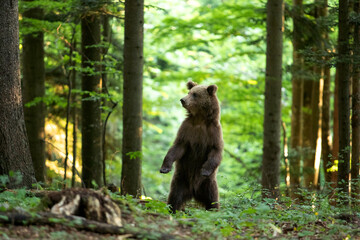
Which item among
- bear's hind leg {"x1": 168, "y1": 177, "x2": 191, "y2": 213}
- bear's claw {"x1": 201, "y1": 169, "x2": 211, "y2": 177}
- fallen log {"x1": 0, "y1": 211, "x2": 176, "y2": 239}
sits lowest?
bear's hind leg {"x1": 168, "y1": 177, "x2": 191, "y2": 213}

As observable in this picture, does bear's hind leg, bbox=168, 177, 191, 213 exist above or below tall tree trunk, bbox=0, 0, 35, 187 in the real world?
below

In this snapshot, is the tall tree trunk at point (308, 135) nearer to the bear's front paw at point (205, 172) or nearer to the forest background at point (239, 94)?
the forest background at point (239, 94)

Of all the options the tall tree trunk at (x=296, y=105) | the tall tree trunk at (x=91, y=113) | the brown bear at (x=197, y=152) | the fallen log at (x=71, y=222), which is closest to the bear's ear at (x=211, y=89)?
the brown bear at (x=197, y=152)

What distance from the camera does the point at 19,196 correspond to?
4812 mm

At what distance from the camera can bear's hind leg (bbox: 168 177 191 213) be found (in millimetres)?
7275

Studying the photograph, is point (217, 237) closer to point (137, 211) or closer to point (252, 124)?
point (137, 211)

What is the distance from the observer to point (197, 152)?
7.45 meters

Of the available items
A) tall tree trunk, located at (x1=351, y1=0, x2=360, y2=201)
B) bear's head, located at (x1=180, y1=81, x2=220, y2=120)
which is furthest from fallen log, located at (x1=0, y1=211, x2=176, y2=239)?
tall tree trunk, located at (x1=351, y1=0, x2=360, y2=201)

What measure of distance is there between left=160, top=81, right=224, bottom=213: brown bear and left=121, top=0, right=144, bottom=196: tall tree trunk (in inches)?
47.8

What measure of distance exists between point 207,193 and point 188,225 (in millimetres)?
2263

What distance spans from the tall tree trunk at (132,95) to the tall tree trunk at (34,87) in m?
4.33

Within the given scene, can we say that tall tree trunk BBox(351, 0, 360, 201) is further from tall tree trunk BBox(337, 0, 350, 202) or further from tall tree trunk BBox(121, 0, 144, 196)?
tall tree trunk BBox(121, 0, 144, 196)

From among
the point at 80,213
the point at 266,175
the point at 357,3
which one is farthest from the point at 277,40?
the point at 80,213

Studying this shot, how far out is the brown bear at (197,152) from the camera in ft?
24.0
